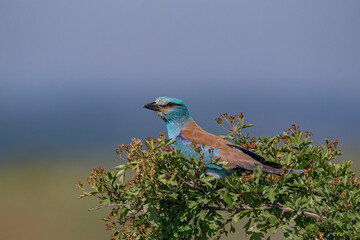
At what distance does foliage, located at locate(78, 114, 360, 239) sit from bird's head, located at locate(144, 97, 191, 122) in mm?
1663

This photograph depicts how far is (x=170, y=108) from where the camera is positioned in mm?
7594

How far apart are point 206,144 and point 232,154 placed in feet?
1.76

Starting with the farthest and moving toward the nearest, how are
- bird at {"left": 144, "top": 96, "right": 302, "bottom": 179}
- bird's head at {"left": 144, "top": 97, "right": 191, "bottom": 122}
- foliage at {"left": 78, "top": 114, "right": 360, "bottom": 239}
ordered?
bird's head at {"left": 144, "top": 97, "right": 191, "bottom": 122} → bird at {"left": 144, "top": 96, "right": 302, "bottom": 179} → foliage at {"left": 78, "top": 114, "right": 360, "bottom": 239}

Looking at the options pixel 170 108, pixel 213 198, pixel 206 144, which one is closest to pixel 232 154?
pixel 206 144

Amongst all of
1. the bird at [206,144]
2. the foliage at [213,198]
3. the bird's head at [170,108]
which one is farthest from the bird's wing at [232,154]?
the bird's head at [170,108]

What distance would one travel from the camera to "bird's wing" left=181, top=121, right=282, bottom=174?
6.23m

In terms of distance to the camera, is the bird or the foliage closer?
the foliage

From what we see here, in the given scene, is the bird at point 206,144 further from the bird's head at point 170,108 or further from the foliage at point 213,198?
the foliage at point 213,198

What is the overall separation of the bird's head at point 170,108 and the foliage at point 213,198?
166 centimetres

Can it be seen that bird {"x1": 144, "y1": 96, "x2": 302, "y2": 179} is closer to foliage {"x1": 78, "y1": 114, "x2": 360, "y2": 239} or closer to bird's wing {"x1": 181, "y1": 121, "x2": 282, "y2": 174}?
bird's wing {"x1": 181, "y1": 121, "x2": 282, "y2": 174}

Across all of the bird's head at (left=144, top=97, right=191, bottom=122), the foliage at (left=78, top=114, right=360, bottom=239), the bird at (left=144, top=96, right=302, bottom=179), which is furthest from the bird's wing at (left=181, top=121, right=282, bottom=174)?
the bird's head at (left=144, top=97, right=191, bottom=122)

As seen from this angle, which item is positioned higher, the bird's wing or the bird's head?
the bird's head

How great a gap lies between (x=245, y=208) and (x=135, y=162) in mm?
1188

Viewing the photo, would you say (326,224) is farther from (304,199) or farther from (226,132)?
(226,132)
